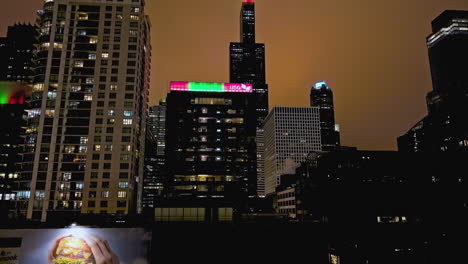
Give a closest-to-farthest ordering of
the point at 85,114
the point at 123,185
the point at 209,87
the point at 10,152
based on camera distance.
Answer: the point at 123,185 → the point at 85,114 → the point at 10,152 → the point at 209,87

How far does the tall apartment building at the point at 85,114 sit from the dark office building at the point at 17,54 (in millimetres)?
69771

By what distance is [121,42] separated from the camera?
116 metres

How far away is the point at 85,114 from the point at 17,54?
107m

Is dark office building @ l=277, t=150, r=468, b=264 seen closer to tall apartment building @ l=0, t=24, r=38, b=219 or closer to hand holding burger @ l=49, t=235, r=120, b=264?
hand holding burger @ l=49, t=235, r=120, b=264

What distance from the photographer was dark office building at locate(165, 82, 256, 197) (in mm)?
127812

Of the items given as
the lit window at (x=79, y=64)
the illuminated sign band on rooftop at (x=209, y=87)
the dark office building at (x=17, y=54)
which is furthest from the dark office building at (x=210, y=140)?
the dark office building at (x=17, y=54)

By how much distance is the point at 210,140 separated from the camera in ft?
435

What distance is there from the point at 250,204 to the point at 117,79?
65.0 m

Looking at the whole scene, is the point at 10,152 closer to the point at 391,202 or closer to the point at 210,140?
the point at 210,140

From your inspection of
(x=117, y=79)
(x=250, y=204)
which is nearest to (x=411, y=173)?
(x=250, y=204)

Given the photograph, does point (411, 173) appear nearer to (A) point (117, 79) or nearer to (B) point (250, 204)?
(B) point (250, 204)

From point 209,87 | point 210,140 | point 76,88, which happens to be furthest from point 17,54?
point 210,140

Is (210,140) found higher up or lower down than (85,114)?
lower down

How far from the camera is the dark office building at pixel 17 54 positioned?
575 feet
